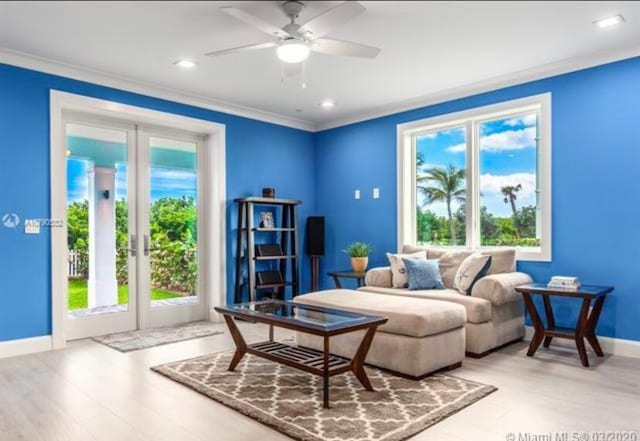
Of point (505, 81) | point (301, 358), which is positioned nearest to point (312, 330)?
point (301, 358)

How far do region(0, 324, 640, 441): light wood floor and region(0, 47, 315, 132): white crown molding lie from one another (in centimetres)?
256

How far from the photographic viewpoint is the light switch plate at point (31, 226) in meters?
3.94

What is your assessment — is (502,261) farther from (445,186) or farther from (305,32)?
(305,32)

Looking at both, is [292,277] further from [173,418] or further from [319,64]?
[173,418]

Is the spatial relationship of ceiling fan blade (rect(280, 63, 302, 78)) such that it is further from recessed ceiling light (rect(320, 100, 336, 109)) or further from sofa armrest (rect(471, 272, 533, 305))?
sofa armrest (rect(471, 272, 533, 305))

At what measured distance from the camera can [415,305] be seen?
3414 millimetres

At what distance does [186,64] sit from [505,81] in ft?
10.3

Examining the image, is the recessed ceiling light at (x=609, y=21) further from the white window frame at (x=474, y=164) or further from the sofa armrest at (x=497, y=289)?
the sofa armrest at (x=497, y=289)

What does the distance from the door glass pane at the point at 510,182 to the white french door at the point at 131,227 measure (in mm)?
3373

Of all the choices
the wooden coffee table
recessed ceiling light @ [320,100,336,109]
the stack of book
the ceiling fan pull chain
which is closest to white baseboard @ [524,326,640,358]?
the stack of book

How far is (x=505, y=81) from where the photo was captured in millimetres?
4500

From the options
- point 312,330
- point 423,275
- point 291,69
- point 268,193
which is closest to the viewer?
point 312,330

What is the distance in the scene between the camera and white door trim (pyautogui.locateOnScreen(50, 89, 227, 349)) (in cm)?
408

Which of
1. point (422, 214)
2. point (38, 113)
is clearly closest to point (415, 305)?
point (422, 214)
